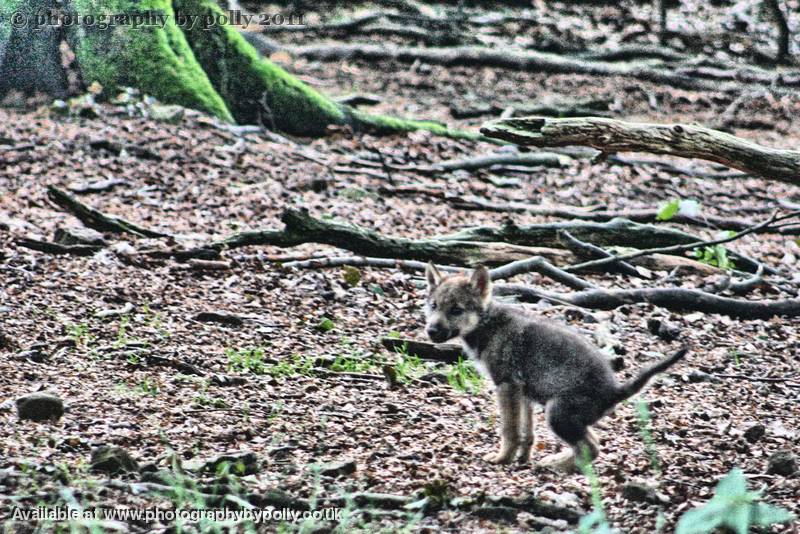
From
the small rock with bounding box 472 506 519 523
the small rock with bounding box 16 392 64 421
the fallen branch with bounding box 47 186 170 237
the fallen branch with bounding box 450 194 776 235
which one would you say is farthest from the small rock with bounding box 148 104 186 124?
the small rock with bounding box 472 506 519 523

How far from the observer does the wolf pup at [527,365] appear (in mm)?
4812

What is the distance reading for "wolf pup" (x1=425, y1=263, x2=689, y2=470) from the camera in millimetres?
4812

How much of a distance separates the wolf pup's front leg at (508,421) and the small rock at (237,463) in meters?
1.21

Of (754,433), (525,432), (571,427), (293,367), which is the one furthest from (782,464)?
(293,367)

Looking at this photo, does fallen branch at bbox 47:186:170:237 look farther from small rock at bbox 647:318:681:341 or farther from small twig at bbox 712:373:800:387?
small twig at bbox 712:373:800:387

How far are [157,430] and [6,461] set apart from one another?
2.57 ft

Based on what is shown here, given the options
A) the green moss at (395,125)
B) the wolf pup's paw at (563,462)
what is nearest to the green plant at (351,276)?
the wolf pup's paw at (563,462)

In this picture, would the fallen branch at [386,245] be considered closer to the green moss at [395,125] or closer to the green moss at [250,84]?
the green moss at [250,84]

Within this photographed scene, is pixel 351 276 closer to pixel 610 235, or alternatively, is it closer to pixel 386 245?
pixel 386 245

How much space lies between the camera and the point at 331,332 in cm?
685

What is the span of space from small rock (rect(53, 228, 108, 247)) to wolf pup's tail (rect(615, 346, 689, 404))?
15.2 ft

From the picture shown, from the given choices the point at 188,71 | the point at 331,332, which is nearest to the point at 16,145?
the point at 188,71

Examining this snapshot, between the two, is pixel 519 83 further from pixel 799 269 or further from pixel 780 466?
pixel 780 466

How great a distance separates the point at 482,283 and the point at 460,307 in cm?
19
